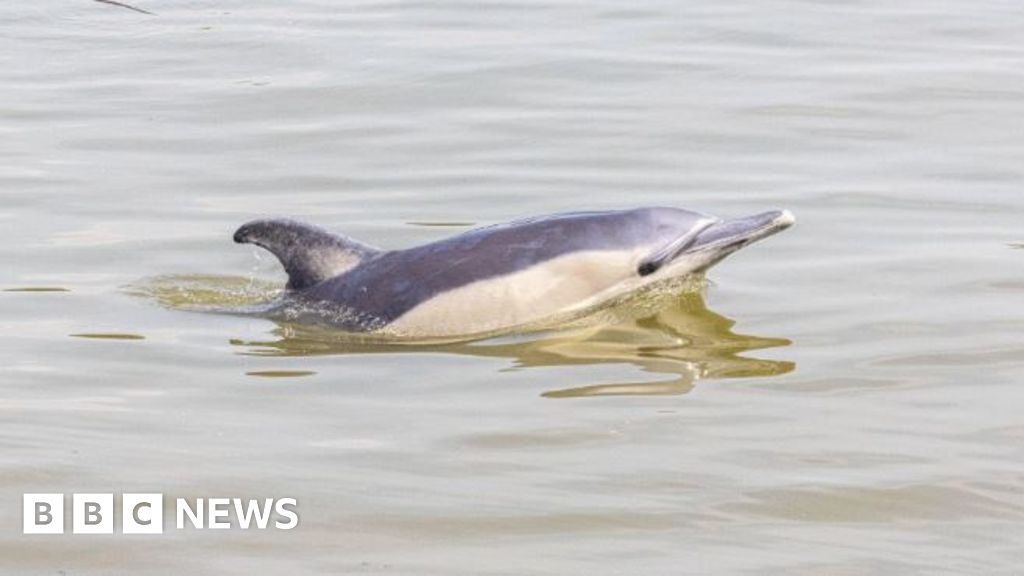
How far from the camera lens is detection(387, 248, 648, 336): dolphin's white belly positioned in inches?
380

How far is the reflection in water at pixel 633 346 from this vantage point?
902 cm

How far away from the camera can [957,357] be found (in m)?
9.04

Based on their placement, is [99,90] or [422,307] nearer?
[422,307]

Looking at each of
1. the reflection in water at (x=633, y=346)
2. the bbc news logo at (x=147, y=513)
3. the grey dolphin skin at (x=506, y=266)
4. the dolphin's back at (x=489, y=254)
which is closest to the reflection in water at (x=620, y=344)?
the reflection in water at (x=633, y=346)

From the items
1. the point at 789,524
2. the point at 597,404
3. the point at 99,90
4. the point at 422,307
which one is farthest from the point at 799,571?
the point at 99,90

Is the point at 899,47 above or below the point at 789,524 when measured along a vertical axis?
above

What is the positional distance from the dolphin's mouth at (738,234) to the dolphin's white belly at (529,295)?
0.78 feet

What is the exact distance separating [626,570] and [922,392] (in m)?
2.13

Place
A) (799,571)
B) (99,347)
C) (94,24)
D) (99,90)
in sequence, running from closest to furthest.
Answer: (799,571) < (99,347) < (99,90) < (94,24)

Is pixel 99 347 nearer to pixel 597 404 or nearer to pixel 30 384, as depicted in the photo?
pixel 30 384

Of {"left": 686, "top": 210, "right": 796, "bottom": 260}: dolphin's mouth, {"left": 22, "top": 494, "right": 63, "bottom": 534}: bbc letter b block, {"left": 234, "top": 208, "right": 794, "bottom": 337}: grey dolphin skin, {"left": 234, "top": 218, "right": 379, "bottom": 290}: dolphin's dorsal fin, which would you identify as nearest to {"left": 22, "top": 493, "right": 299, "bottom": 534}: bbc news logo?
{"left": 22, "top": 494, "right": 63, "bottom": 534}: bbc letter b block

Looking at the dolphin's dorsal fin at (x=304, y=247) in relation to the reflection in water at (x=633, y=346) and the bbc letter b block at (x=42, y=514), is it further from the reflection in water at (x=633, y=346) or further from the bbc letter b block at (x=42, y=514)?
the bbc letter b block at (x=42, y=514)

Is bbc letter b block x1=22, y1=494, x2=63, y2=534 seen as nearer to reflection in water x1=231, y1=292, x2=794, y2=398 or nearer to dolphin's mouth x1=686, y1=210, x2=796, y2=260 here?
reflection in water x1=231, y1=292, x2=794, y2=398

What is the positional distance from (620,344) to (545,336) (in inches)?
11.5
